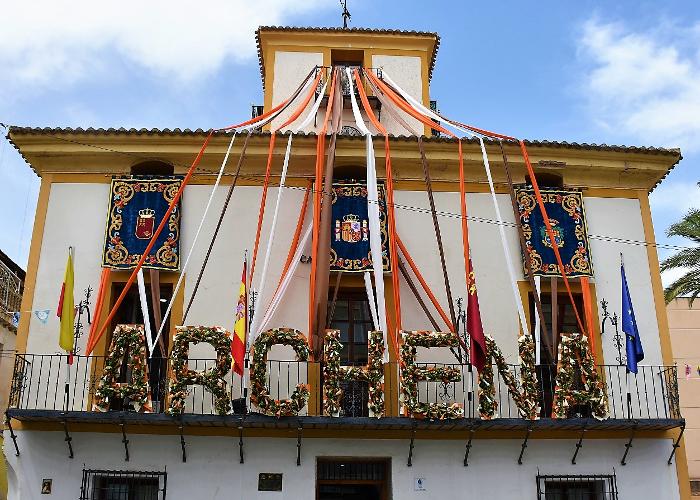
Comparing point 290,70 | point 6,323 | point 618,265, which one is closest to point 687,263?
point 618,265

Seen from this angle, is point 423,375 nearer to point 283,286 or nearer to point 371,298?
point 371,298

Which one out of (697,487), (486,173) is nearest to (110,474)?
(486,173)

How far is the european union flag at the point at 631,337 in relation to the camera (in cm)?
1219

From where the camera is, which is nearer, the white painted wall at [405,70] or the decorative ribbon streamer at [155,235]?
the decorative ribbon streamer at [155,235]

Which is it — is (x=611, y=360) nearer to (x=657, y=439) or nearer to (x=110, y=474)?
(x=657, y=439)

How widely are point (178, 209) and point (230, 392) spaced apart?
3.56 meters

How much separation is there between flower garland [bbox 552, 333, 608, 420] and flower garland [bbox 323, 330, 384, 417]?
279 centimetres

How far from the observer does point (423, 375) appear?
11.8 meters

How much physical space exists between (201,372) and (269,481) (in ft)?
6.82

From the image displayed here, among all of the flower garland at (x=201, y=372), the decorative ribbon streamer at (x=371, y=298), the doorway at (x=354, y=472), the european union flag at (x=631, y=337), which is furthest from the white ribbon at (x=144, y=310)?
the european union flag at (x=631, y=337)

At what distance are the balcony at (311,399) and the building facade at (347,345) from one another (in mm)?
36

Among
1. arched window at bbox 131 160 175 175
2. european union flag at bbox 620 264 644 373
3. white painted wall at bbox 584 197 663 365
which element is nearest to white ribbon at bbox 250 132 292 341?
arched window at bbox 131 160 175 175

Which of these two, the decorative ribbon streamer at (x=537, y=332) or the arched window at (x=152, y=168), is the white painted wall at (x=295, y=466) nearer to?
the decorative ribbon streamer at (x=537, y=332)

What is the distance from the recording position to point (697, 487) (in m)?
24.6
